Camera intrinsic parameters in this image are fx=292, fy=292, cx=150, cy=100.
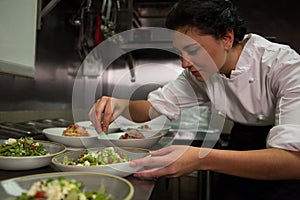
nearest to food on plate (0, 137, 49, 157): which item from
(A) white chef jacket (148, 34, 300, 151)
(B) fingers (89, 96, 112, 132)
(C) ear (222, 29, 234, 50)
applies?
→ (B) fingers (89, 96, 112, 132)

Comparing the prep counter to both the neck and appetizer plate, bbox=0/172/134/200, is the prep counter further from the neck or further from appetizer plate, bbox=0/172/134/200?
the neck

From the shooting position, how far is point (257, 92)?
1173 mm

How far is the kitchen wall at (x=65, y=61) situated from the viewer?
186cm

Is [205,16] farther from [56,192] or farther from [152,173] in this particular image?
[56,192]

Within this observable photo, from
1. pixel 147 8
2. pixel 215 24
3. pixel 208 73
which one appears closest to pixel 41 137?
pixel 208 73

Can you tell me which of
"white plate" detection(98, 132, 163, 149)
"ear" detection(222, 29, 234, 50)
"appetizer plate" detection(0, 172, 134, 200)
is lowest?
"white plate" detection(98, 132, 163, 149)

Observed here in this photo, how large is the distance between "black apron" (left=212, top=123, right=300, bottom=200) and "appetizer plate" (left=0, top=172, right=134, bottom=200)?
0.83 m

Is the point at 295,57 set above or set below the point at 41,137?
above

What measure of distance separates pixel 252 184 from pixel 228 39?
0.62m

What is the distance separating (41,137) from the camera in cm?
136

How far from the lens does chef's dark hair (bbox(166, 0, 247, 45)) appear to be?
3.54 ft

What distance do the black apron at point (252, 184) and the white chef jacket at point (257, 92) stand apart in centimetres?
7

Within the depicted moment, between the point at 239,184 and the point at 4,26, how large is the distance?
1.30 metres

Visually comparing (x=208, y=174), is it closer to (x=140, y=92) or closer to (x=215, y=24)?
(x=215, y=24)
